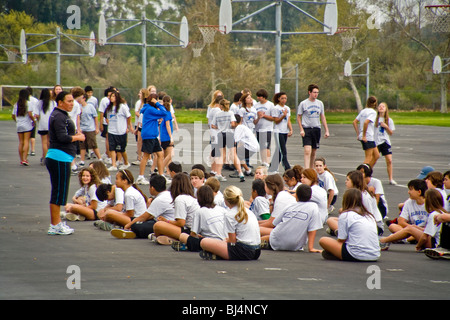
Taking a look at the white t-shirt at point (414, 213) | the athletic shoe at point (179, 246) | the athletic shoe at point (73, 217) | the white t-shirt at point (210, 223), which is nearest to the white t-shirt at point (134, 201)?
the athletic shoe at point (73, 217)

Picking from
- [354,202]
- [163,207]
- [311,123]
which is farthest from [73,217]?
[311,123]

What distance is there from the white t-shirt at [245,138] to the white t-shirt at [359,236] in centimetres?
854

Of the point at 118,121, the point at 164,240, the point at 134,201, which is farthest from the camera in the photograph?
the point at 118,121

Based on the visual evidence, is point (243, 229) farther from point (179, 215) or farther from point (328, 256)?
point (179, 215)

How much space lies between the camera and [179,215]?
9.33m

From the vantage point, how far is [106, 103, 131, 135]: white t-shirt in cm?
1794

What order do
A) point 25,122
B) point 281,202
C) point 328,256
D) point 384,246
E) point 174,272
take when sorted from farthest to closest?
point 25,122
point 281,202
point 384,246
point 328,256
point 174,272

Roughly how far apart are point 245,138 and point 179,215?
790 cm

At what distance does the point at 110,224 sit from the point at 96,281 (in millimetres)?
3627

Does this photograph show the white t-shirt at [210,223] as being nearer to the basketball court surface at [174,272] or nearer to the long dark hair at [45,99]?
the basketball court surface at [174,272]

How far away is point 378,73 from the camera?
7700 cm

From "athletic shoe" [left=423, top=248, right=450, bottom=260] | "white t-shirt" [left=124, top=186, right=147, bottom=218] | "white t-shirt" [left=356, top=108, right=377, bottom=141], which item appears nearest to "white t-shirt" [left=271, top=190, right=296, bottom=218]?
"athletic shoe" [left=423, top=248, right=450, bottom=260]
